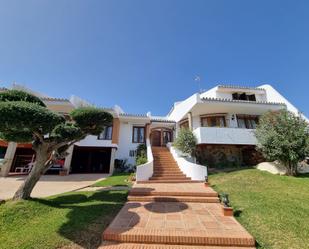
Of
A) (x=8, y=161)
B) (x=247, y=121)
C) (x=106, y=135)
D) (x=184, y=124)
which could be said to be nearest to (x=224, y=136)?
(x=247, y=121)

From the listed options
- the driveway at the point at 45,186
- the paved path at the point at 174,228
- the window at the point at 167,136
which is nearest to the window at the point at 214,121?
the window at the point at 167,136

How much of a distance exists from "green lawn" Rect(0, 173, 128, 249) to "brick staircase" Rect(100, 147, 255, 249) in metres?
0.55

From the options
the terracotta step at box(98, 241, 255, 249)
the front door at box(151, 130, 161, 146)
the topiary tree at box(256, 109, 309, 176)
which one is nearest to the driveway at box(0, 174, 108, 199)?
the terracotta step at box(98, 241, 255, 249)

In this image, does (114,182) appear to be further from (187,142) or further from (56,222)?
(56,222)

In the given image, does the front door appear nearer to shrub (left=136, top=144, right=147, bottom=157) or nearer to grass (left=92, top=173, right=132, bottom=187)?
shrub (left=136, top=144, right=147, bottom=157)

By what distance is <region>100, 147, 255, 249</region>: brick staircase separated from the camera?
432cm

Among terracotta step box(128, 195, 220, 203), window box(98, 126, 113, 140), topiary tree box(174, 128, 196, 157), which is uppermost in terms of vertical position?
window box(98, 126, 113, 140)

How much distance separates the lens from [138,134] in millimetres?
20359

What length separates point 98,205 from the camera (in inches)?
266

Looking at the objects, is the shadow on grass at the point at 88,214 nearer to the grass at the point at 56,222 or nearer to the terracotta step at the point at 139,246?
the grass at the point at 56,222

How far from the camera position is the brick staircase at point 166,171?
35.8 ft

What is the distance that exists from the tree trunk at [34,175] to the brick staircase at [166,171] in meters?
6.13

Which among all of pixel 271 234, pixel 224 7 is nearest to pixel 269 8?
pixel 224 7

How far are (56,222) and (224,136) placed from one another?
12924 mm
